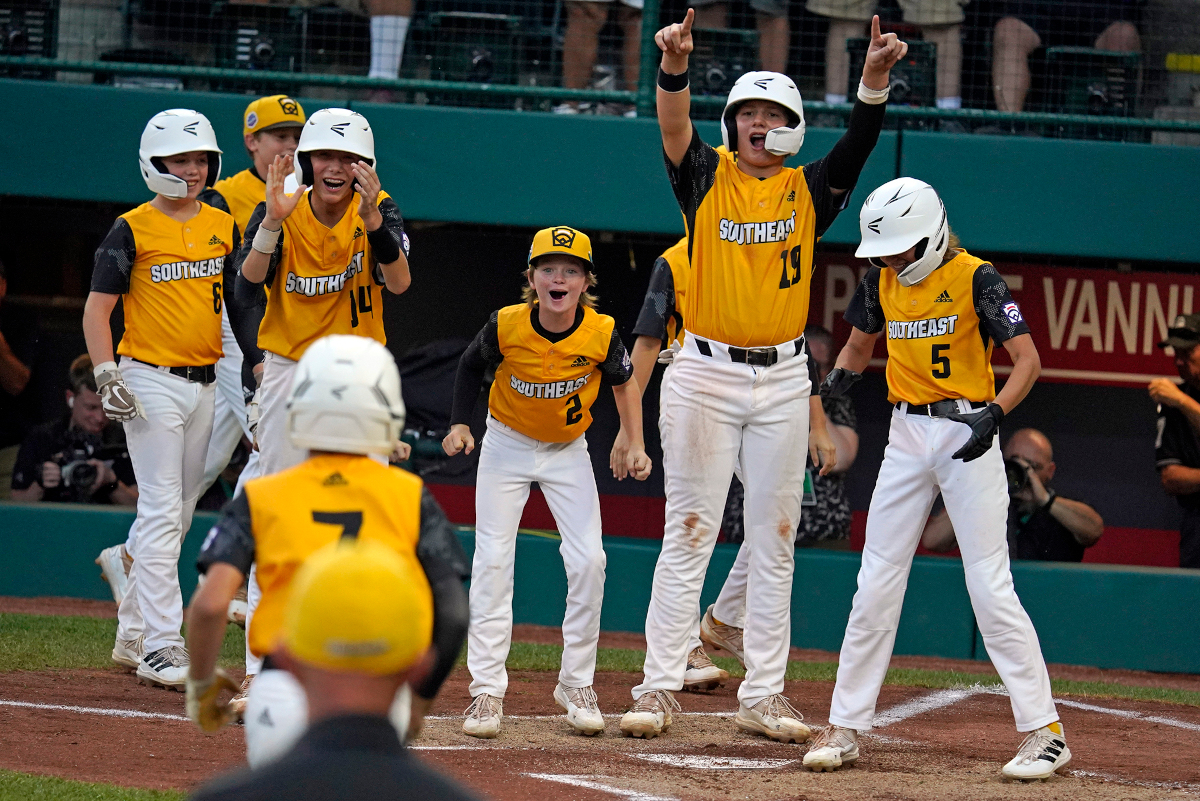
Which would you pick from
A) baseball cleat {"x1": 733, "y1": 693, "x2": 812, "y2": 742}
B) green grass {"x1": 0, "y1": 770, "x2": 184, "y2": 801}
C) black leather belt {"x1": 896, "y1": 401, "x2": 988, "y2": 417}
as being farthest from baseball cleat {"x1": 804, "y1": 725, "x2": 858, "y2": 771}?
green grass {"x1": 0, "y1": 770, "x2": 184, "y2": 801}

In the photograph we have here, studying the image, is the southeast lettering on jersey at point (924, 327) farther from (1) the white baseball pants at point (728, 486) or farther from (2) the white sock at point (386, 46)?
(2) the white sock at point (386, 46)

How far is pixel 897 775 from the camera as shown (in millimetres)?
4691

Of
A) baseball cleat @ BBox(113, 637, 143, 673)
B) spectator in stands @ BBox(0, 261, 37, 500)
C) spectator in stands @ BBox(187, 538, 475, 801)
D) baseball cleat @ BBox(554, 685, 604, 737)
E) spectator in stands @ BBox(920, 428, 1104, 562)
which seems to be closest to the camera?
spectator in stands @ BBox(187, 538, 475, 801)

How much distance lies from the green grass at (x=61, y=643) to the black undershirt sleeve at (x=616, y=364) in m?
2.25

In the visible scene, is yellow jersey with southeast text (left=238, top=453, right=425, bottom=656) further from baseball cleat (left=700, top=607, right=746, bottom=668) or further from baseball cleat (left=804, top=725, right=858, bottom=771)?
baseball cleat (left=700, top=607, right=746, bottom=668)

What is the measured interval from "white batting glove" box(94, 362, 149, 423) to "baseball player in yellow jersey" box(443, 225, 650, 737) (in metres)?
1.34

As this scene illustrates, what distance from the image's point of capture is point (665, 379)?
5.54 m

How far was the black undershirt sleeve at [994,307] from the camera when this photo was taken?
15.6 ft

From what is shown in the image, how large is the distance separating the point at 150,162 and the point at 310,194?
3.57ft

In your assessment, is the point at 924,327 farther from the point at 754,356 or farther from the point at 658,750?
the point at 658,750

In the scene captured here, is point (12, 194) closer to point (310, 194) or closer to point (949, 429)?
point (310, 194)

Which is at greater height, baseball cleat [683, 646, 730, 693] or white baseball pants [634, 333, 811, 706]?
white baseball pants [634, 333, 811, 706]

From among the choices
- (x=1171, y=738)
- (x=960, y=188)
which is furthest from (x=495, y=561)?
(x=960, y=188)

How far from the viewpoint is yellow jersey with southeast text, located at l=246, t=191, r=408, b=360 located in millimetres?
5191
